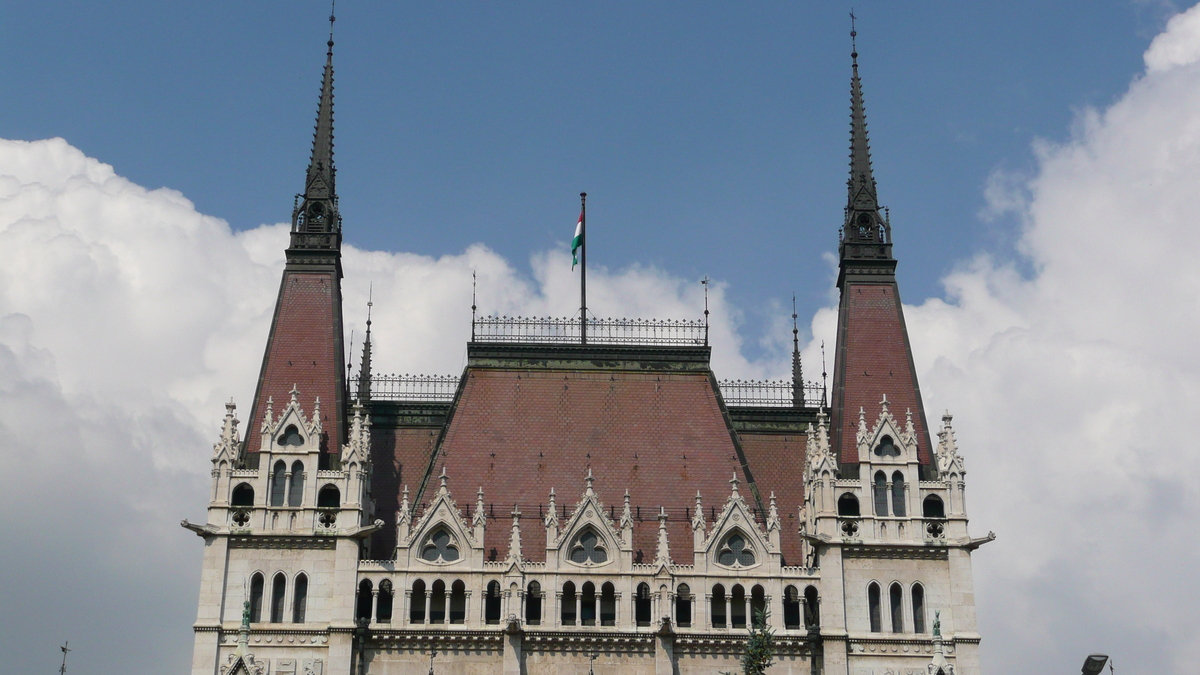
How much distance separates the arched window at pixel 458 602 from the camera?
6712cm

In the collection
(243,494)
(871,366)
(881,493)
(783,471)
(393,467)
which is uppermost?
(871,366)

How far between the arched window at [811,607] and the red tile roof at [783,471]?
250cm

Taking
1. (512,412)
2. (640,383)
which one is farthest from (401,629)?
(640,383)

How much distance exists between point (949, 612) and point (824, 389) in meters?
15.2

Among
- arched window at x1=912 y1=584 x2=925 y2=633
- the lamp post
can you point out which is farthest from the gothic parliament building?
the lamp post

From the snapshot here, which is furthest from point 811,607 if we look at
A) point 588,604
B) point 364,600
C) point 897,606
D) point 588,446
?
point 364,600

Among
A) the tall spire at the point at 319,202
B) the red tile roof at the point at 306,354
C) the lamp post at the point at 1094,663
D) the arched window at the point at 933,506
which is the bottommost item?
the lamp post at the point at 1094,663

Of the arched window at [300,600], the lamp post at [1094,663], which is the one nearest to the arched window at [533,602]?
the arched window at [300,600]

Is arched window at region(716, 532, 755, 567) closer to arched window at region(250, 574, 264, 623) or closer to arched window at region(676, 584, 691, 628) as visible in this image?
arched window at region(676, 584, 691, 628)

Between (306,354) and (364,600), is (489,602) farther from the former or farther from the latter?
(306,354)

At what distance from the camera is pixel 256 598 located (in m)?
67.1

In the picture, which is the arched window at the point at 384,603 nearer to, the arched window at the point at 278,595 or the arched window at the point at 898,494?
the arched window at the point at 278,595

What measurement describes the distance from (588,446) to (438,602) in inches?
405

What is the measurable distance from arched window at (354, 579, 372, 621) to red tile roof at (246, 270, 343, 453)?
6.50m
